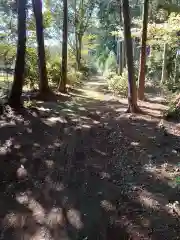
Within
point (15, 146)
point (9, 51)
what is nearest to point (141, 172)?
point (15, 146)

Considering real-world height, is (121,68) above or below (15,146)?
above

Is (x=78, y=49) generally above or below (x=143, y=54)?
above

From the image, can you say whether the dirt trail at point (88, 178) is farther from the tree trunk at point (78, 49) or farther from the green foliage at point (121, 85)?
the tree trunk at point (78, 49)

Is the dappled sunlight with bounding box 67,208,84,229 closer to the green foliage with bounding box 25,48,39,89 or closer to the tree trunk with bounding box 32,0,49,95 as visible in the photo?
the tree trunk with bounding box 32,0,49,95

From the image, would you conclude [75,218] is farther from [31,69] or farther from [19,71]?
[31,69]

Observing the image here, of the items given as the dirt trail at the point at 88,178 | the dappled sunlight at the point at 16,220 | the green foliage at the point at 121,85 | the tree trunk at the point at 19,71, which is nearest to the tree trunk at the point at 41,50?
the tree trunk at the point at 19,71

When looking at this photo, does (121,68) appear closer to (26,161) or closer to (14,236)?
(26,161)

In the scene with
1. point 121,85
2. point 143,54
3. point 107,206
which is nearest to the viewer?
point 107,206

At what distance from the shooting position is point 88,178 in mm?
5117

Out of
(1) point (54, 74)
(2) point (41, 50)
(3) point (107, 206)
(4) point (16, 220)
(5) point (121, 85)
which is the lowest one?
(4) point (16, 220)

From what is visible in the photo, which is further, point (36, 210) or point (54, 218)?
point (36, 210)

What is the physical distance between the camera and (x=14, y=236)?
372cm

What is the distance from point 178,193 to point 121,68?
16352 millimetres

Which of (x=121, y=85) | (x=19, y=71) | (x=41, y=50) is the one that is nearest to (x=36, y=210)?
(x=19, y=71)
